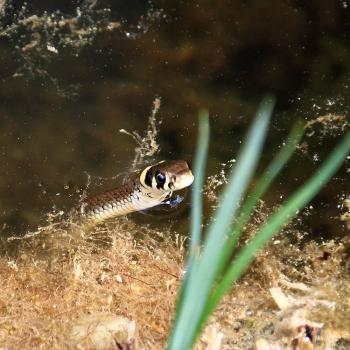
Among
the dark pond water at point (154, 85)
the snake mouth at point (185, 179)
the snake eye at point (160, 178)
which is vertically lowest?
the snake eye at point (160, 178)

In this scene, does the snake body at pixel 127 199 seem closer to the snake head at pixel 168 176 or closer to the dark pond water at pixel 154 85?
the snake head at pixel 168 176

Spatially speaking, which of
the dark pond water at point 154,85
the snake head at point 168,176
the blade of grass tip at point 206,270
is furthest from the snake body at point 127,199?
the blade of grass tip at point 206,270

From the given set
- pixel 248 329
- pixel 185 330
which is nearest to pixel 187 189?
pixel 248 329

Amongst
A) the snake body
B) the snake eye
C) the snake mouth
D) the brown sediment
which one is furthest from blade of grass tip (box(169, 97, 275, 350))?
the snake body

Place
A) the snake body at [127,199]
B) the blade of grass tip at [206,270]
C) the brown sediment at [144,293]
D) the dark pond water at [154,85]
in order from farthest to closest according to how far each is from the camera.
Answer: the snake body at [127,199] < the dark pond water at [154,85] < the brown sediment at [144,293] < the blade of grass tip at [206,270]

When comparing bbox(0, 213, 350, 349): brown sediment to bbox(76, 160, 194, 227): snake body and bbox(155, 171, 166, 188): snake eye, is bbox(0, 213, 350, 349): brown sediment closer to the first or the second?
bbox(76, 160, 194, 227): snake body

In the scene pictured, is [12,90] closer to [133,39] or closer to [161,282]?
[133,39]

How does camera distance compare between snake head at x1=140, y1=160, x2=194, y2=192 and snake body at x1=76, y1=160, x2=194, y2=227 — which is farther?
snake body at x1=76, y1=160, x2=194, y2=227
